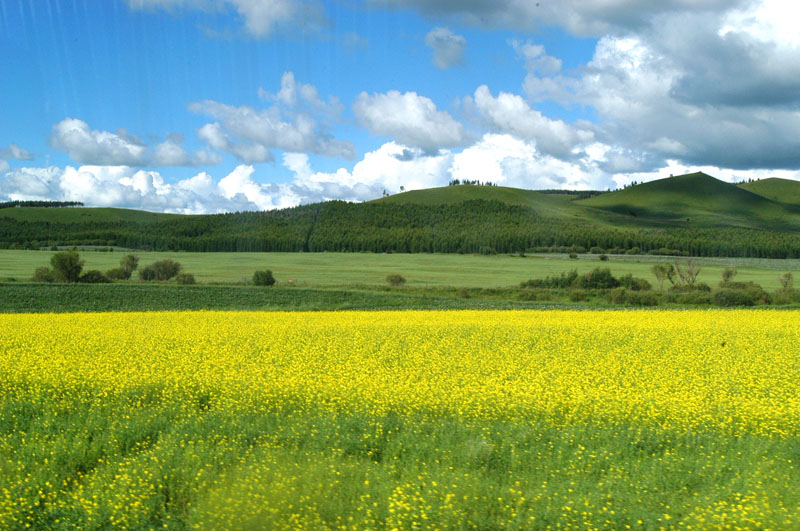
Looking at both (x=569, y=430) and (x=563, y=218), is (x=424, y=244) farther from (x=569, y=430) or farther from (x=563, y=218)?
(x=569, y=430)

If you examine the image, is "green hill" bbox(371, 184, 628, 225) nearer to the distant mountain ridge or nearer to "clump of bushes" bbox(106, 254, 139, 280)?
the distant mountain ridge

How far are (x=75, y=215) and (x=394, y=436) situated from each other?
171958mm

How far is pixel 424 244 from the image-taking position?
116 metres

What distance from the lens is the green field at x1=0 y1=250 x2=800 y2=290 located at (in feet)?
208

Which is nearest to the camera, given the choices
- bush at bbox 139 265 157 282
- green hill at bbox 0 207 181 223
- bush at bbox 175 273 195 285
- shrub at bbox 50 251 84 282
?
shrub at bbox 50 251 84 282

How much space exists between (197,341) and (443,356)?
5.97 m

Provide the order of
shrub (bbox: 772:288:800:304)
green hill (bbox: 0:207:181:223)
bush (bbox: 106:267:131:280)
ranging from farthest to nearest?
green hill (bbox: 0:207:181:223), bush (bbox: 106:267:131:280), shrub (bbox: 772:288:800:304)

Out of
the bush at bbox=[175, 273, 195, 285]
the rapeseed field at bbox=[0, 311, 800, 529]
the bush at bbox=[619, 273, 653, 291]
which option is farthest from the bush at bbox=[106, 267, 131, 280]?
the rapeseed field at bbox=[0, 311, 800, 529]

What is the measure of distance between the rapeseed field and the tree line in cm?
8997

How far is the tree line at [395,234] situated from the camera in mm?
103062

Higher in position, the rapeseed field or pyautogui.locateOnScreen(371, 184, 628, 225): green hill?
pyautogui.locateOnScreen(371, 184, 628, 225): green hill

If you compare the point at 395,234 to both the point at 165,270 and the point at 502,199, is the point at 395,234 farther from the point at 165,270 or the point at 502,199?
the point at 165,270

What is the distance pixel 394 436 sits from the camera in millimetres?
7637

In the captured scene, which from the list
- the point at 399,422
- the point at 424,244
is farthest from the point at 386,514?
the point at 424,244
